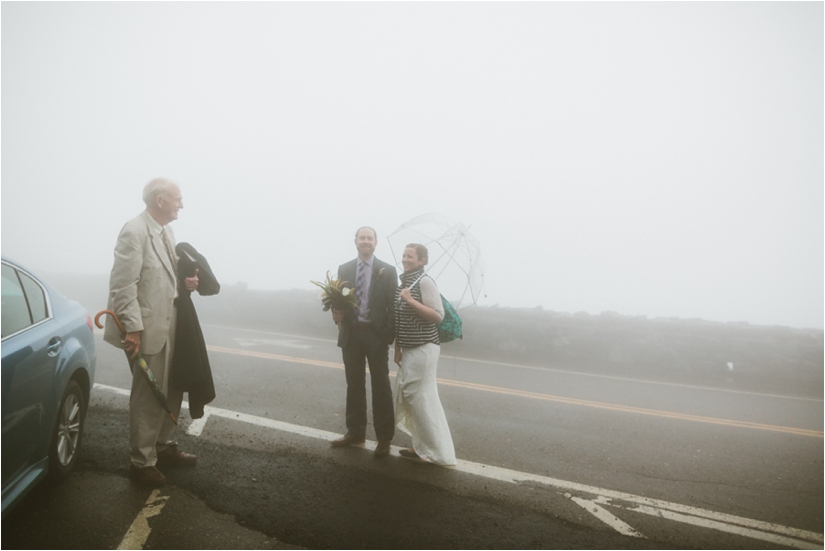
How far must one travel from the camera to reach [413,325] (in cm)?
462

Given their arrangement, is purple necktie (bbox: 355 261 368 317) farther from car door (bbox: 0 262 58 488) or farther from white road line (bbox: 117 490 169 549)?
car door (bbox: 0 262 58 488)

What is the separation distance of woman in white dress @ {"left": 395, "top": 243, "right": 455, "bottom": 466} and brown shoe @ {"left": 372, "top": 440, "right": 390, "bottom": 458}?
0.15 meters

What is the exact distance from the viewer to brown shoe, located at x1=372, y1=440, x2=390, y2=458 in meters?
4.61

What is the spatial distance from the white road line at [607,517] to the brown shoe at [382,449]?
162cm

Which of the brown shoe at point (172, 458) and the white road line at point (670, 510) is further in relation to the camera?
the brown shoe at point (172, 458)

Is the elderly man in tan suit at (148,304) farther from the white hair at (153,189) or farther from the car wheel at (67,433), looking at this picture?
the car wheel at (67,433)

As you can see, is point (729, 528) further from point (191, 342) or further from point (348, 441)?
point (191, 342)

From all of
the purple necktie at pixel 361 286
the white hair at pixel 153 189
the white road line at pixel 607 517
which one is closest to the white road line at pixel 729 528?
the white road line at pixel 607 517

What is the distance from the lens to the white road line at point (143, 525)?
2947 mm

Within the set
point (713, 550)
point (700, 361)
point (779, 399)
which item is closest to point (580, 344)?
point (700, 361)

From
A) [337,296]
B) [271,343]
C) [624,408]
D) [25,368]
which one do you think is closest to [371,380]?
[337,296]

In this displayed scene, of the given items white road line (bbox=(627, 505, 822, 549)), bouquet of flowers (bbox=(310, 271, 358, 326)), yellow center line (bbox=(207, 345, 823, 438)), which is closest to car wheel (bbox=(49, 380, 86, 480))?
bouquet of flowers (bbox=(310, 271, 358, 326))

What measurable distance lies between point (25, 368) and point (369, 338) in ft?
8.53

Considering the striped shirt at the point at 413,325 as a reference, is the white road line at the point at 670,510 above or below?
below
